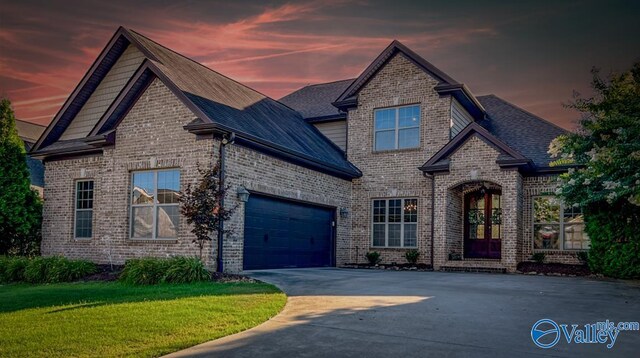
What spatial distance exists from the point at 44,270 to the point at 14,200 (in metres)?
6.20

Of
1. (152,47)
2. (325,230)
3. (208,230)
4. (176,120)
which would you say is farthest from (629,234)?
(152,47)

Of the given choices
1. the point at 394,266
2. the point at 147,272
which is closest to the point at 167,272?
the point at 147,272

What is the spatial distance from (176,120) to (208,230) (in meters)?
3.50

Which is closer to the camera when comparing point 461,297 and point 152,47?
point 461,297

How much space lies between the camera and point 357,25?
51.4ft

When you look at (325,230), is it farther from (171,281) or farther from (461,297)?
(461,297)

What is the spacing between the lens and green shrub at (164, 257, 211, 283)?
1268 cm

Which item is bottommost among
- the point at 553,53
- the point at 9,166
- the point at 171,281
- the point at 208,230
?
the point at 171,281

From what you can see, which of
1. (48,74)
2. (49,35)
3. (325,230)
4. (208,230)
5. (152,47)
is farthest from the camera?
(325,230)

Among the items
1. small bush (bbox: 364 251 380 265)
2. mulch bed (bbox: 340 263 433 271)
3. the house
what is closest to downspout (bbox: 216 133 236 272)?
the house

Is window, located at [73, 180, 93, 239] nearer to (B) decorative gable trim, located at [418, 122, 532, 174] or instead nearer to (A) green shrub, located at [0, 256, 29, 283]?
(A) green shrub, located at [0, 256, 29, 283]

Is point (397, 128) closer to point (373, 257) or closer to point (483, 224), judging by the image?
point (483, 224)

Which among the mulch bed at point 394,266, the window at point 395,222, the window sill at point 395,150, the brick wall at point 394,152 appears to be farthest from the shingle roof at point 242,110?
the mulch bed at point 394,266

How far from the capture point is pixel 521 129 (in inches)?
854
